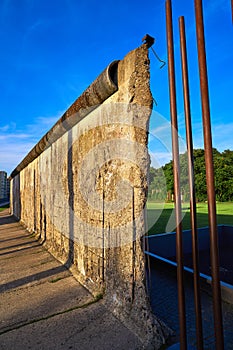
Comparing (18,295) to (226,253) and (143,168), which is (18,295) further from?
(226,253)

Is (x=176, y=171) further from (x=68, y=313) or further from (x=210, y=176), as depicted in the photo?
(x=68, y=313)

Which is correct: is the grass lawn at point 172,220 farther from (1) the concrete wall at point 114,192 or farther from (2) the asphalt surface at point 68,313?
(1) the concrete wall at point 114,192

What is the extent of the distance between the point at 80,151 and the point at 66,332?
6.73ft

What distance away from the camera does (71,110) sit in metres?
3.27

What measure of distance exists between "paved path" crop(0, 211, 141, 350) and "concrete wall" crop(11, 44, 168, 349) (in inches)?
5.1

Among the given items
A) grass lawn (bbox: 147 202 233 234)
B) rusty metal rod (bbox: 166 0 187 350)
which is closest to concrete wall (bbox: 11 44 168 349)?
rusty metal rod (bbox: 166 0 187 350)

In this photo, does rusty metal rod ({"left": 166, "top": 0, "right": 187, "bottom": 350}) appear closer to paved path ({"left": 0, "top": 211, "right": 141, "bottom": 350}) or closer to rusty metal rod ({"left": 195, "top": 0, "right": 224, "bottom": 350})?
rusty metal rod ({"left": 195, "top": 0, "right": 224, "bottom": 350})

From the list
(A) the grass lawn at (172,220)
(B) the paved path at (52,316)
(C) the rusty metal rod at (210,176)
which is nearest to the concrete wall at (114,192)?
(B) the paved path at (52,316)

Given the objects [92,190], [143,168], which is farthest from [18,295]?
[143,168]

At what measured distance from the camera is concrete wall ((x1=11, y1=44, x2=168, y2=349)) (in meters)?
1.99

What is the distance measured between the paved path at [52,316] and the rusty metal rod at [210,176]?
0.80 metres

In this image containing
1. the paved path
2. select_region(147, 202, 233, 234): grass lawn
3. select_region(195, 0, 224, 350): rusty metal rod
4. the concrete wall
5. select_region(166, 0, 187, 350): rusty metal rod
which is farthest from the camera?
select_region(147, 202, 233, 234): grass lawn

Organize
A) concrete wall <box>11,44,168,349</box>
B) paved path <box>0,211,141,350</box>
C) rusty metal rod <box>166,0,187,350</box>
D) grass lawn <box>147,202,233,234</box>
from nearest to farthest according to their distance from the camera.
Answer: rusty metal rod <box>166,0,187,350</box> → paved path <box>0,211,141,350</box> → concrete wall <box>11,44,168,349</box> → grass lawn <box>147,202,233,234</box>

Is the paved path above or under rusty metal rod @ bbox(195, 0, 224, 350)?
under
